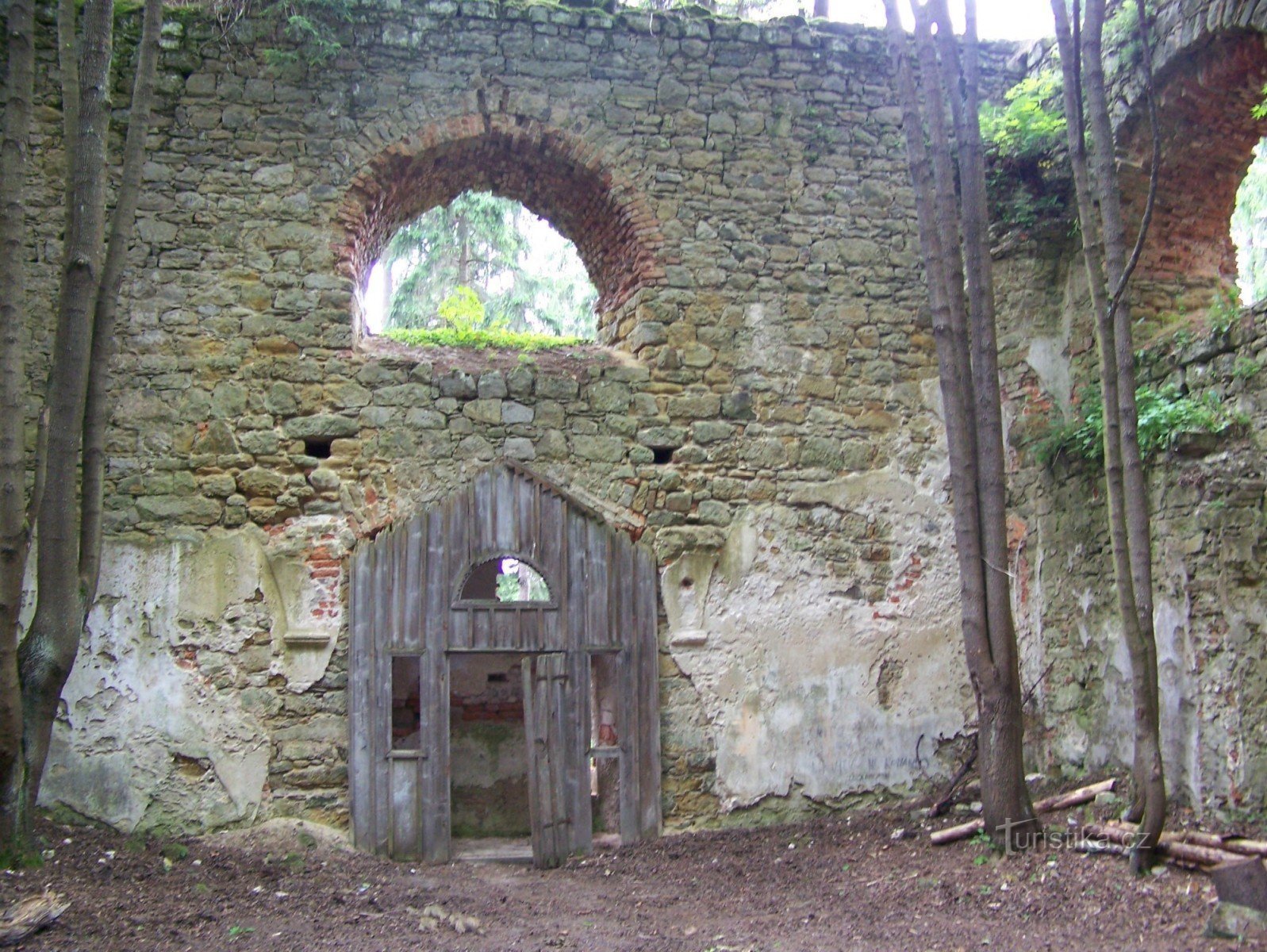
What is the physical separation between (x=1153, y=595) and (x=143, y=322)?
652 centimetres

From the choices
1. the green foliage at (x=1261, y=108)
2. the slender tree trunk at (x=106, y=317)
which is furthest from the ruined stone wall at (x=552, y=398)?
the green foliage at (x=1261, y=108)

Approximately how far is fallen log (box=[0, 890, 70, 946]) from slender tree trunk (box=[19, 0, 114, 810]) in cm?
82

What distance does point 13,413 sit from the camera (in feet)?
17.2

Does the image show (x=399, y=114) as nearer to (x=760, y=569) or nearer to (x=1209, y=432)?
(x=760, y=569)

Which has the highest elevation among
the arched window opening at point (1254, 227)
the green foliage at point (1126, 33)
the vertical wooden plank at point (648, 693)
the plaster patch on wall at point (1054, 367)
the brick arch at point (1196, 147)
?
the arched window opening at point (1254, 227)

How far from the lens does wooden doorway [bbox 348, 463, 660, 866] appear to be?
6.66 metres

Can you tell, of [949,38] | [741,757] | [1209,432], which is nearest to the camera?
[1209,432]

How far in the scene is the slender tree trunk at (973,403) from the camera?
6156mm

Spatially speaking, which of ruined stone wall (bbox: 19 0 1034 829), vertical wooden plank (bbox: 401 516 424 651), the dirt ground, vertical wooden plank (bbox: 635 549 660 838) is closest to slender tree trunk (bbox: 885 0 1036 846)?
the dirt ground

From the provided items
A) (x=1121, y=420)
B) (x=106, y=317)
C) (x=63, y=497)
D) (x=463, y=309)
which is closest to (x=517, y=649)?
(x=63, y=497)

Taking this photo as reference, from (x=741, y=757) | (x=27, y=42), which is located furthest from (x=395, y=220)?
(x=741, y=757)

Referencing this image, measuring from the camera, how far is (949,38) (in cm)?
662

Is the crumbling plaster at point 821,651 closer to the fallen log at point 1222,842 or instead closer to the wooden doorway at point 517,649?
the wooden doorway at point 517,649

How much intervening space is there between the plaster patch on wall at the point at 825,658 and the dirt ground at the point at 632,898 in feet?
1.67
